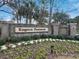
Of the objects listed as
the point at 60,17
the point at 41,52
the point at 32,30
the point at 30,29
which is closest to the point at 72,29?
the point at 32,30

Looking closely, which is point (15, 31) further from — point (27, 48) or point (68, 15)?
point (68, 15)

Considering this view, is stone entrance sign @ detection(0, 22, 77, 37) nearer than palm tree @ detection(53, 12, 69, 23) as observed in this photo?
Yes

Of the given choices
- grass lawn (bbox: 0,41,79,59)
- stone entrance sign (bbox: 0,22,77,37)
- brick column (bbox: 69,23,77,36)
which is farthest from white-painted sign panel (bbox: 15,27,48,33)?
brick column (bbox: 69,23,77,36)

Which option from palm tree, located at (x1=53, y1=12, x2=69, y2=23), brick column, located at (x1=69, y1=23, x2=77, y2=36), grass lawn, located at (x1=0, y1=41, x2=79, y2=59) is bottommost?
grass lawn, located at (x1=0, y1=41, x2=79, y2=59)

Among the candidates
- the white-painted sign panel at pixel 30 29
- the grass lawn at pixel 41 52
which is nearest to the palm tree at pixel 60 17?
the white-painted sign panel at pixel 30 29

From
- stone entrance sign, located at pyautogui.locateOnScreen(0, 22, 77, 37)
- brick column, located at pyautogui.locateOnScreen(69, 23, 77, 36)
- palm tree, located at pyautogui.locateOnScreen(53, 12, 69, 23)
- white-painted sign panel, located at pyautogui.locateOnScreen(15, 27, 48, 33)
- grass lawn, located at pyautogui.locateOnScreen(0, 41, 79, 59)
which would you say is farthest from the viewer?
palm tree, located at pyautogui.locateOnScreen(53, 12, 69, 23)

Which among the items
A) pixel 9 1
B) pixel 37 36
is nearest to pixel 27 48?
pixel 37 36

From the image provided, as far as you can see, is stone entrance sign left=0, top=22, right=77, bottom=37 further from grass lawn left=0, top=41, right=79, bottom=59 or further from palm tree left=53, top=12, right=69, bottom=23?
palm tree left=53, top=12, right=69, bottom=23

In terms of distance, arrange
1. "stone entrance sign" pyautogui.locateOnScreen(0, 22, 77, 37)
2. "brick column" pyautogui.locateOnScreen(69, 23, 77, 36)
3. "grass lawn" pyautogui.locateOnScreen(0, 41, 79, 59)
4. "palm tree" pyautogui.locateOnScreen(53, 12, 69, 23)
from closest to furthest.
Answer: "grass lawn" pyautogui.locateOnScreen(0, 41, 79, 59), "stone entrance sign" pyautogui.locateOnScreen(0, 22, 77, 37), "brick column" pyautogui.locateOnScreen(69, 23, 77, 36), "palm tree" pyautogui.locateOnScreen(53, 12, 69, 23)

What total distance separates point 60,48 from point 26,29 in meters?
4.49

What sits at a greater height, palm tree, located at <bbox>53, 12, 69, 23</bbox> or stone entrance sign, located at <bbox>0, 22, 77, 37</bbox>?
palm tree, located at <bbox>53, 12, 69, 23</bbox>

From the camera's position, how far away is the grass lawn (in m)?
11.8

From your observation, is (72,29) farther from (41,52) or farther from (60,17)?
(60,17)

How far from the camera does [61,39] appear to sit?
18188mm
